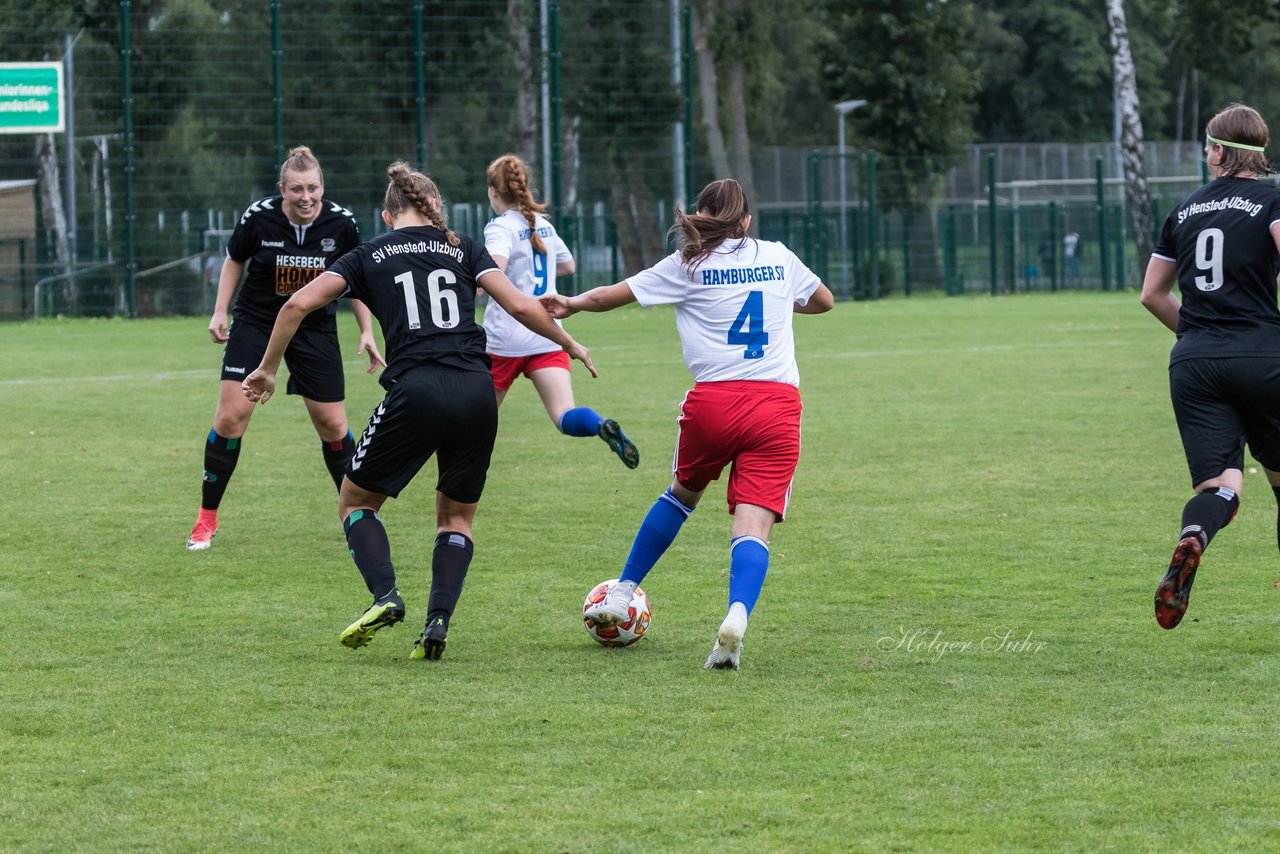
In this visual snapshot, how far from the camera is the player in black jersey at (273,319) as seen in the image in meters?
8.35

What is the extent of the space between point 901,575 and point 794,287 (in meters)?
1.88

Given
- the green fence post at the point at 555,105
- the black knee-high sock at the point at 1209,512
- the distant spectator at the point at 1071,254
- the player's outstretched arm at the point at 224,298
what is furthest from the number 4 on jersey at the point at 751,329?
the distant spectator at the point at 1071,254

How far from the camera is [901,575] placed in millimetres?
7668

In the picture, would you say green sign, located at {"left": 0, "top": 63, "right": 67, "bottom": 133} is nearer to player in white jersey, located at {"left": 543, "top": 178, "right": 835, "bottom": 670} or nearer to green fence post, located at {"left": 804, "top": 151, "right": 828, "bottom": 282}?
green fence post, located at {"left": 804, "top": 151, "right": 828, "bottom": 282}

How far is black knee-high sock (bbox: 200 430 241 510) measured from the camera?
8656mm

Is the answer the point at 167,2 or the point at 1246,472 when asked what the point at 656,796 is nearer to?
the point at 1246,472

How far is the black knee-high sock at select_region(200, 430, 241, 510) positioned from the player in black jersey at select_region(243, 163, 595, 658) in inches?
96.5

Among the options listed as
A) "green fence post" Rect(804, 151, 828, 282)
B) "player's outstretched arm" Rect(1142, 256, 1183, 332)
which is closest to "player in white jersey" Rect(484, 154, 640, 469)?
"player's outstretched arm" Rect(1142, 256, 1183, 332)

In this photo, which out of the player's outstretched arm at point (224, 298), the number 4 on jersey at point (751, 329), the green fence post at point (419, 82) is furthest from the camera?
the green fence post at point (419, 82)

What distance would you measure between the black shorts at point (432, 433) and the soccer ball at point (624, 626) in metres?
0.60

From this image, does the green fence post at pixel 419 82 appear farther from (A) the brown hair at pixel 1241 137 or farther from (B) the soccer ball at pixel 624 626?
(A) the brown hair at pixel 1241 137

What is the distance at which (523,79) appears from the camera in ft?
101

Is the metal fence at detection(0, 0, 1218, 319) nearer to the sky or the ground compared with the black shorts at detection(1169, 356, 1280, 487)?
nearer to the sky

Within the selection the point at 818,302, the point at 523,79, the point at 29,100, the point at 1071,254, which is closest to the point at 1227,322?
the point at 818,302
